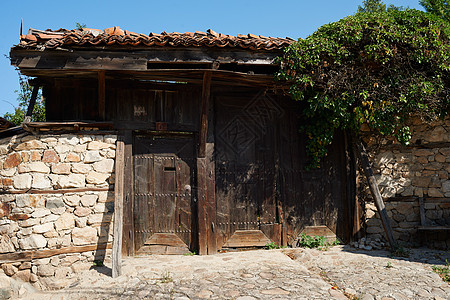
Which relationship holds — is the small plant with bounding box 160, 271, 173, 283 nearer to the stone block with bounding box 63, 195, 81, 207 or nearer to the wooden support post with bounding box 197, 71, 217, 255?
the wooden support post with bounding box 197, 71, 217, 255

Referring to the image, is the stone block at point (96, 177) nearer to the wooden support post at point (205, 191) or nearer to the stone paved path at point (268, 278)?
the stone paved path at point (268, 278)

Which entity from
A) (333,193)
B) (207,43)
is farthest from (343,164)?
(207,43)

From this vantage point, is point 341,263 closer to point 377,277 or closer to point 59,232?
point 377,277

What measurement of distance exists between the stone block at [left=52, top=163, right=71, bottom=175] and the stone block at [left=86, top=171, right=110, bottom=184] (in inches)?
12.1

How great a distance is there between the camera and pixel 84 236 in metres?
4.99

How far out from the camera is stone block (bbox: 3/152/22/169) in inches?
193

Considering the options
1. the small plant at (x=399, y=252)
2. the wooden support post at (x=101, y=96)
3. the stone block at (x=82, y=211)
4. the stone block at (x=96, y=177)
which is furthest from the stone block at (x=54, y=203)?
the small plant at (x=399, y=252)

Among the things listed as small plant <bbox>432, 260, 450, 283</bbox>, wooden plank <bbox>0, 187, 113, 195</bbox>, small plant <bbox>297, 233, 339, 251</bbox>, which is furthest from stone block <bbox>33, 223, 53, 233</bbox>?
small plant <bbox>432, 260, 450, 283</bbox>

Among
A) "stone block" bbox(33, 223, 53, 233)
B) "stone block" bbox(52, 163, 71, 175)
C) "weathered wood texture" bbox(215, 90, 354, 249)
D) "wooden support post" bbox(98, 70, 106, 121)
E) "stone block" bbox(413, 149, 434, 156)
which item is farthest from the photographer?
"stone block" bbox(413, 149, 434, 156)

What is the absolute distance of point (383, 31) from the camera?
18.2 ft

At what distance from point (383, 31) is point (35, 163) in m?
6.06

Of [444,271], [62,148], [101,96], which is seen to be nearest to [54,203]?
[62,148]

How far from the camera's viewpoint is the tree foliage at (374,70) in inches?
218

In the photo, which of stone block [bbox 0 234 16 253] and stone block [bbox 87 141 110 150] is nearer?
stone block [bbox 0 234 16 253]
